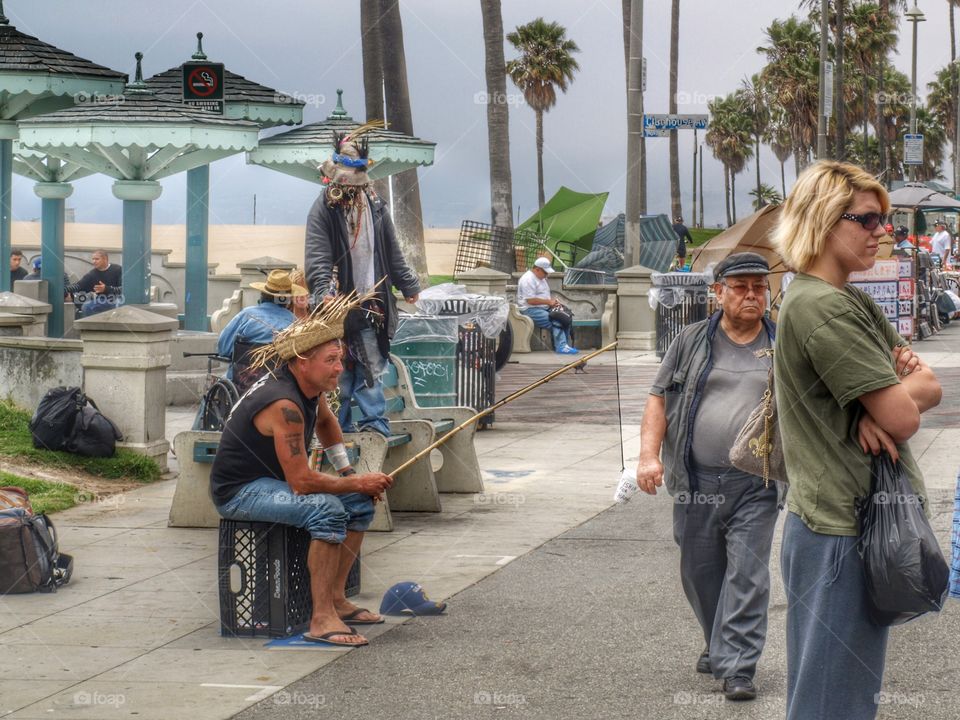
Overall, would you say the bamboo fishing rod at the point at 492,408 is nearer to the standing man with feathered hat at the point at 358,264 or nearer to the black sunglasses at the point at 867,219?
the standing man with feathered hat at the point at 358,264

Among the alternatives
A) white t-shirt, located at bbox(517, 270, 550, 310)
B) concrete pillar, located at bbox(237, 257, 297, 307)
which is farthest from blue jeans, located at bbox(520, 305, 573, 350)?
concrete pillar, located at bbox(237, 257, 297, 307)

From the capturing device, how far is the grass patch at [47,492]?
9.94 meters

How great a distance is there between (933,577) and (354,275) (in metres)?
6.32

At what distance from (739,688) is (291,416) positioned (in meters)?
2.27

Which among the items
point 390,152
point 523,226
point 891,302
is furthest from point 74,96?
point 523,226

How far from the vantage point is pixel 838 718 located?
3754 mm

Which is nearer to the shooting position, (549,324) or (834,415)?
(834,415)

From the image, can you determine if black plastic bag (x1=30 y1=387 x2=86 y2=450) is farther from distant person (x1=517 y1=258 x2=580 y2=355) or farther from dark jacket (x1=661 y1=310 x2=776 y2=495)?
distant person (x1=517 y1=258 x2=580 y2=355)

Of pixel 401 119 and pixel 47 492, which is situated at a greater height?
pixel 401 119

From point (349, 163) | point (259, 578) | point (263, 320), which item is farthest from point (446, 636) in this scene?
point (263, 320)

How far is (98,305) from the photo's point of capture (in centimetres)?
1758

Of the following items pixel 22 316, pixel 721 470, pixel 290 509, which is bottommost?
pixel 290 509

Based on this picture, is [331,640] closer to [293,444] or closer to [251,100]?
[293,444]

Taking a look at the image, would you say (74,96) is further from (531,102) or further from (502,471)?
(531,102)
